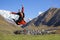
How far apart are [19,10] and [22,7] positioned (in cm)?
73

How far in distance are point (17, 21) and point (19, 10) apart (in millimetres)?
1502

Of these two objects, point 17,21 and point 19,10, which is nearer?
point 19,10

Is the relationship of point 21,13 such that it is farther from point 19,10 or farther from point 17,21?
point 17,21

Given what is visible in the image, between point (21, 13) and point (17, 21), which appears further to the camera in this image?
point (17, 21)

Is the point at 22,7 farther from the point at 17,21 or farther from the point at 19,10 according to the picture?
the point at 17,21

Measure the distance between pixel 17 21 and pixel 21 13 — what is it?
1.42m

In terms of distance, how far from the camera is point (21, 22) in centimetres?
1781

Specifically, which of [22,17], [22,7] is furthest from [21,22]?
[22,7]

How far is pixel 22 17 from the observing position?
17453mm

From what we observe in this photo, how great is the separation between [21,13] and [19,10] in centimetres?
25

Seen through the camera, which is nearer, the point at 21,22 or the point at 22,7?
the point at 22,7

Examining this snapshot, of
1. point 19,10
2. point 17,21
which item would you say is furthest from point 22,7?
point 17,21

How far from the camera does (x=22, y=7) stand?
53.7ft

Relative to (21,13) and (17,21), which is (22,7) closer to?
(21,13)
